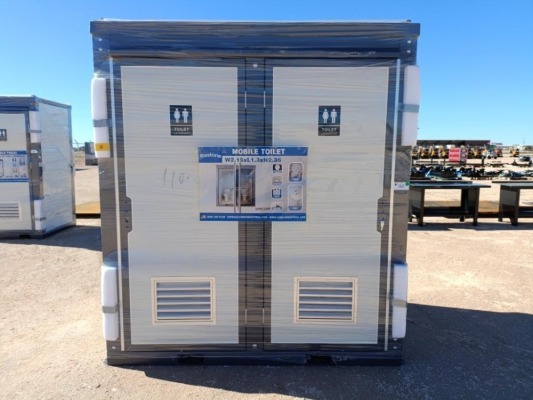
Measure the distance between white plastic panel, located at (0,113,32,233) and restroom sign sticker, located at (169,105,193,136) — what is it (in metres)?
6.15

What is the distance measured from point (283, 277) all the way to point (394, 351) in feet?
3.78

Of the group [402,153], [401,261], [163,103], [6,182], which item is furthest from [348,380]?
[6,182]

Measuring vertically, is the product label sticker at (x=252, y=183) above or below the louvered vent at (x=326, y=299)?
above

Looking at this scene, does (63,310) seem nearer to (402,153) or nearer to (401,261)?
(401,261)

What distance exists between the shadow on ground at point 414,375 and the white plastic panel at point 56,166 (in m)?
6.27

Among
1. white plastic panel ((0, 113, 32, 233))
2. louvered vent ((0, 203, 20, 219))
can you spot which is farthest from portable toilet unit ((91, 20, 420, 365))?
louvered vent ((0, 203, 20, 219))

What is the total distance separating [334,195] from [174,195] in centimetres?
129

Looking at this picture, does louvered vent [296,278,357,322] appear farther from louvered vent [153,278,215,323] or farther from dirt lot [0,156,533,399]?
louvered vent [153,278,215,323]

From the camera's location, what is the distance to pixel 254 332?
312 centimetres

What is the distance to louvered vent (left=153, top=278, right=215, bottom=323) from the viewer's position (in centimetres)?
307

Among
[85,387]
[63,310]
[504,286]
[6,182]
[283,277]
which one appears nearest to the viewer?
[85,387]

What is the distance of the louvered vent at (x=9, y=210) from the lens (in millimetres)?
7688

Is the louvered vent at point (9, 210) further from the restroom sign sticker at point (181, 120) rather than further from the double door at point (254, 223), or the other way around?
the restroom sign sticker at point (181, 120)

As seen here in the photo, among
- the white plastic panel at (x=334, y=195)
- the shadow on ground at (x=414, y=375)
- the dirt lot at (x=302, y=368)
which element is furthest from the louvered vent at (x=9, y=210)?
the white plastic panel at (x=334, y=195)
